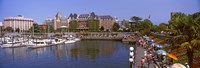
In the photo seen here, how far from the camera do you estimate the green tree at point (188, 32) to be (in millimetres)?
5207

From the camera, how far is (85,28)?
4709 cm

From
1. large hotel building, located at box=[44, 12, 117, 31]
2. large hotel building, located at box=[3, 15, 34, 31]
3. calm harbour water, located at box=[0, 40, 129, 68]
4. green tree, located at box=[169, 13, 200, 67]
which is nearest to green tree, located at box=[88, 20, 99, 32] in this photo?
large hotel building, located at box=[44, 12, 117, 31]

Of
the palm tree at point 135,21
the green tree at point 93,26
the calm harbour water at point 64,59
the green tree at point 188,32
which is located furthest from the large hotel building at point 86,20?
the green tree at point 188,32

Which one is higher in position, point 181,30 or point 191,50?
point 181,30

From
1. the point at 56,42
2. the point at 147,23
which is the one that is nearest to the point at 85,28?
the point at 147,23

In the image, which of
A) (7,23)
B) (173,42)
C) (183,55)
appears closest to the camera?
(173,42)

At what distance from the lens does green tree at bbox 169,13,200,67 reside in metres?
5.21

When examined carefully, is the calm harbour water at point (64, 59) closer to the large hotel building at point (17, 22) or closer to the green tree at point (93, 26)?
the green tree at point (93, 26)

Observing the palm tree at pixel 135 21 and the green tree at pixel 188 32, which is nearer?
the green tree at pixel 188 32

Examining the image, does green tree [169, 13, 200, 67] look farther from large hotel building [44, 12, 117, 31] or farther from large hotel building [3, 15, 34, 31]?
large hotel building [3, 15, 34, 31]

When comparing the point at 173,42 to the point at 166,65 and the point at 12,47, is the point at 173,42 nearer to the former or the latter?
the point at 166,65

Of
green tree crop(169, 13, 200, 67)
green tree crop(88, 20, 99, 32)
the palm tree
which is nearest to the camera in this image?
green tree crop(169, 13, 200, 67)

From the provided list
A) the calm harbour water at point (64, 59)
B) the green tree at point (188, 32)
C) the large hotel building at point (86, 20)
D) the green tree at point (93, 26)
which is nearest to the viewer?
the green tree at point (188, 32)

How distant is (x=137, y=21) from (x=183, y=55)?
33755 millimetres
